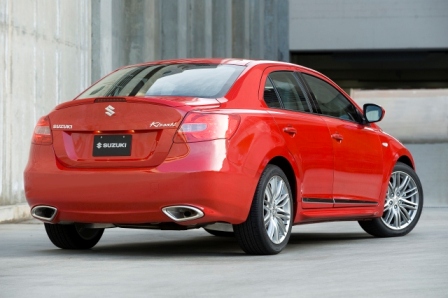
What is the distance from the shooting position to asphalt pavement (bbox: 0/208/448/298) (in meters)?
6.03

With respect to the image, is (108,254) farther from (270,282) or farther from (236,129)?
(270,282)

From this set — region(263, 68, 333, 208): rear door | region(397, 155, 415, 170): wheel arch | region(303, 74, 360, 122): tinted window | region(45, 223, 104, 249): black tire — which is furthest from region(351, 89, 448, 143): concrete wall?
region(45, 223, 104, 249): black tire

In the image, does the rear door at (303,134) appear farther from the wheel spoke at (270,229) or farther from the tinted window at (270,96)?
the wheel spoke at (270,229)

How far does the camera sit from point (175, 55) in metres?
22.2

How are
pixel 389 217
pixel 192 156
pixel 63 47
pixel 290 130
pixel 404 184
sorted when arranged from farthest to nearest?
pixel 63 47, pixel 404 184, pixel 389 217, pixel 290 130, pixel 192 156

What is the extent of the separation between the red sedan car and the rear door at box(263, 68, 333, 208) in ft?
0.04

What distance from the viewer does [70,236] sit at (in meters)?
8.70

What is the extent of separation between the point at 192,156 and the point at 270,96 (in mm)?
1220

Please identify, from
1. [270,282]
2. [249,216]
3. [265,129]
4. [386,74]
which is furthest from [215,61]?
[386,74]

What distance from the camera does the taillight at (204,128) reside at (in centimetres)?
762

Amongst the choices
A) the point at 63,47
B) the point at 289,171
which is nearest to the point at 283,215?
the point at 289,171

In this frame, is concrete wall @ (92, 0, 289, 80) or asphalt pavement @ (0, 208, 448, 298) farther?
concrete wall @ (92, 0, 289, 80)

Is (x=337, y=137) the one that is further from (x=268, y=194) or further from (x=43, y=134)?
(x=43, y=134)

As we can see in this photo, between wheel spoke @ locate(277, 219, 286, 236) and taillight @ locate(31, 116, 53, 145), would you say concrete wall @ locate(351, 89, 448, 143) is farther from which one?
taillight @ locate(31, 116, 53, 145)
